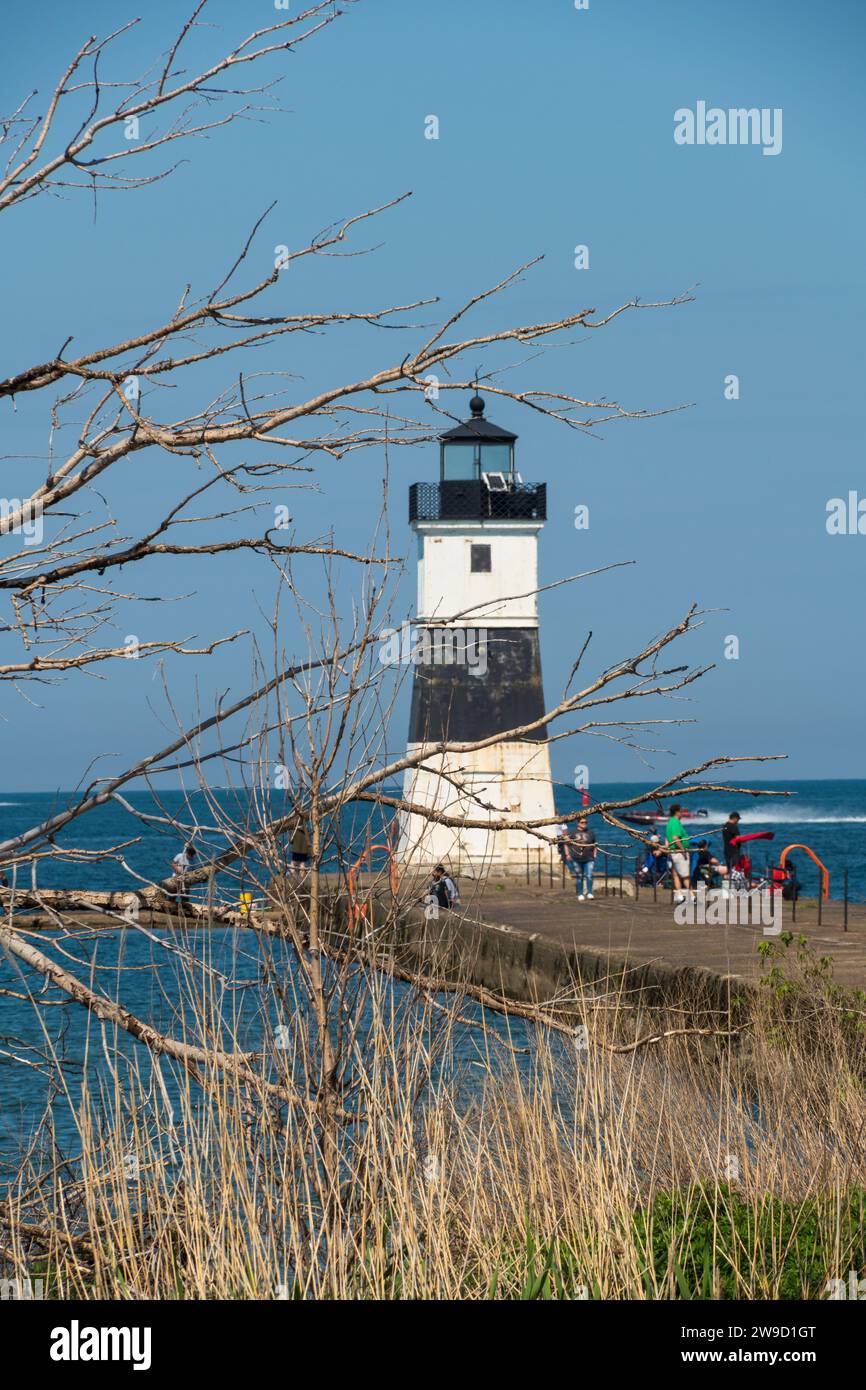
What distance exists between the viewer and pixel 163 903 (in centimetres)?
601

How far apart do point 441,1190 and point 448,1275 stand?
29cm

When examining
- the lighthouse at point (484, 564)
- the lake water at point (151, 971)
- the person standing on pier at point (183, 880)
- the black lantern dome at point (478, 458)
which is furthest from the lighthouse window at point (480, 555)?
the person standing on pier at point (183, 880)

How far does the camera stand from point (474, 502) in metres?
36.3

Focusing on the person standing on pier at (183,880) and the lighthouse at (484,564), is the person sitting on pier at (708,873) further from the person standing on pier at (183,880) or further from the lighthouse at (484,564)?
the person standing on pier at (183,880)

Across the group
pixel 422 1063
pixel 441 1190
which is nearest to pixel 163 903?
pixel 422 1063

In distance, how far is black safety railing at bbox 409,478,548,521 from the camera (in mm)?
36156

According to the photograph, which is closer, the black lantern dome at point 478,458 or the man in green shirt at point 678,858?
the man in green shirt at point 678,858

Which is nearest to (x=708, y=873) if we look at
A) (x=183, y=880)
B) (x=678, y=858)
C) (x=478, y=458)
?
(x=678, y=858)

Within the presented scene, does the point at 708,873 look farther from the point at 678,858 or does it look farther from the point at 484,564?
the point at 484,564

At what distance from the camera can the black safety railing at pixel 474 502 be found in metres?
36.2

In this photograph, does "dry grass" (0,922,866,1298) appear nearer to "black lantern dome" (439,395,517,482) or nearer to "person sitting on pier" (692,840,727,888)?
"person sitting on pier" (692,840,727,888)

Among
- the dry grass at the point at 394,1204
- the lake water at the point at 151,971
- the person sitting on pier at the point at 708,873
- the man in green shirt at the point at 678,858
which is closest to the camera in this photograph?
the dry grass at the point at 394,1204

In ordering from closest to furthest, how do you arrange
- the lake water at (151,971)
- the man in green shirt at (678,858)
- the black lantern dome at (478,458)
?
the lake water at (151,971) < the man in green shirt at (678,858) < the black lantern dome at (478,458)
